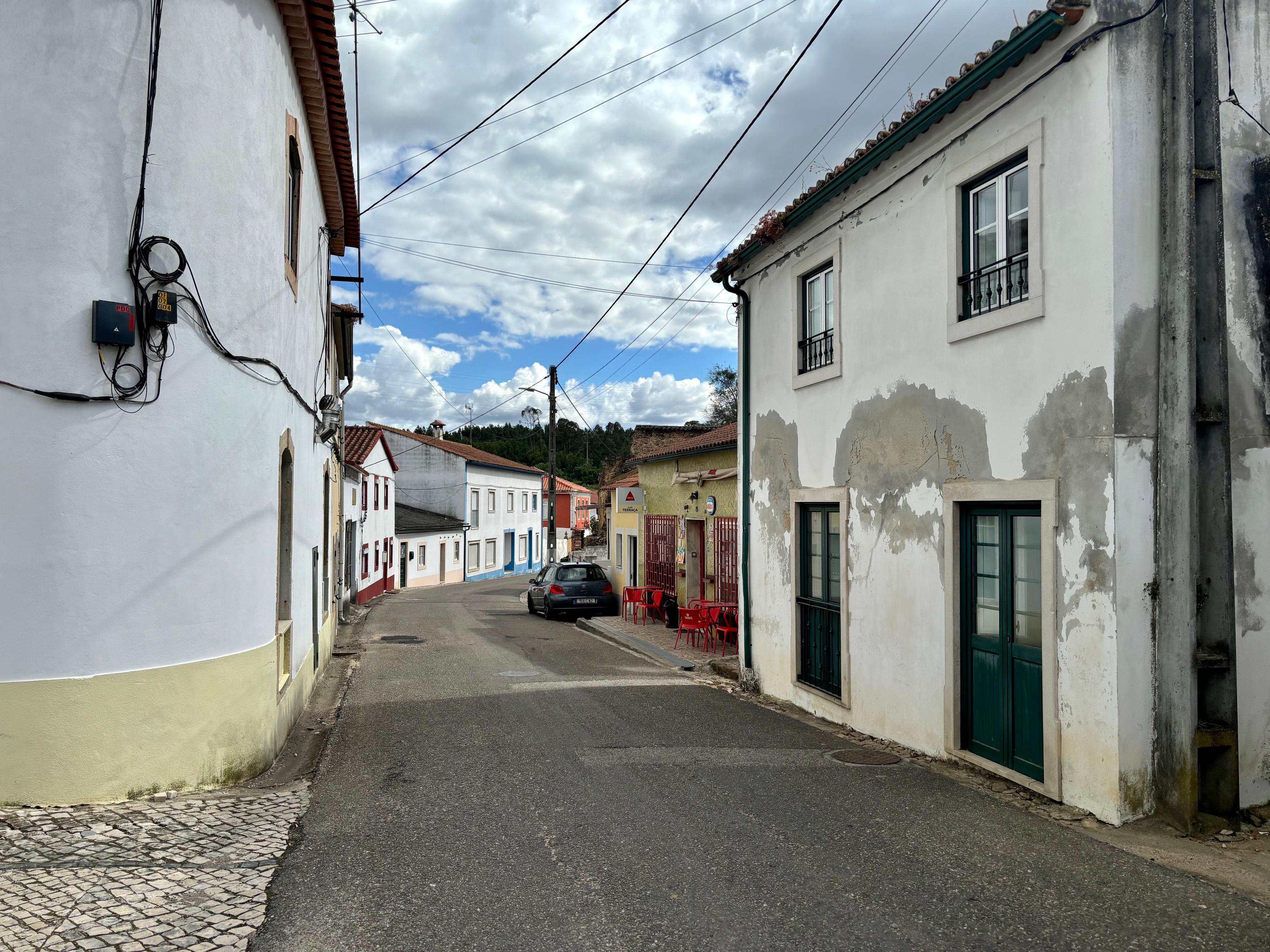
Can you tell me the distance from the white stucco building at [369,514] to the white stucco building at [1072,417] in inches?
711

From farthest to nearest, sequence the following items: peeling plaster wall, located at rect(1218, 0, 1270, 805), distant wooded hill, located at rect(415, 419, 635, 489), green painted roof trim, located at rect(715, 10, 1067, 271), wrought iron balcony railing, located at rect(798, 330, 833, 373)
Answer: distant wooded hill, located at rect(415, 419, 635, 489), wrought iron balcony railing, located at rect(798, 330, 833, 373), green painted roof trim, located at rect(715, 10, 1067, 271), peeling plaster wall, located at rect(1218, 0, 1270, 805)

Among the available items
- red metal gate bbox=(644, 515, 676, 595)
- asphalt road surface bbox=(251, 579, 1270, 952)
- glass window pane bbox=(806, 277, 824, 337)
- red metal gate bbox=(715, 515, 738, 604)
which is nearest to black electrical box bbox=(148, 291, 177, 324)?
asphalt road surface bbox=(251, 579, 1270, 952)

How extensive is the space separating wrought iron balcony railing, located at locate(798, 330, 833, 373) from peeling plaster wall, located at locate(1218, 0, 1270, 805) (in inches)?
148

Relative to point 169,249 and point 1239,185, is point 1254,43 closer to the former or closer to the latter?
point 1239,185

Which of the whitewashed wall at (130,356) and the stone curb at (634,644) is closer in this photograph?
the whitewashed wall at (130,356)

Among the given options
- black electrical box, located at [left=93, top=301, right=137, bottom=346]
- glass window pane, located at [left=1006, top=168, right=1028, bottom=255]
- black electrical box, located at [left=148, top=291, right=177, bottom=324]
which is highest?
glass window pane, located at [left=1006, top=168, right=1028, bottom=255]

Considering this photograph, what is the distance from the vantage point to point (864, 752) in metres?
7.48

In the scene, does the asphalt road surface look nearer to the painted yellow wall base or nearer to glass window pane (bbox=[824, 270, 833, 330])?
the painted yellow wall base

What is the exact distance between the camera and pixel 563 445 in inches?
3625

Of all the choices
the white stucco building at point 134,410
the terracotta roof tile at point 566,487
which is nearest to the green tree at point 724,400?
the terracotta roof tile at point 566,487

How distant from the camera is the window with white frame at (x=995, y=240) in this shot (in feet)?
20.5

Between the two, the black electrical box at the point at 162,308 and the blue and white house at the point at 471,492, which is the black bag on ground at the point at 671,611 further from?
the blue and white house at the point at 471,492

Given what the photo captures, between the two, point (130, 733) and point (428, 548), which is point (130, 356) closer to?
point (130, 733)

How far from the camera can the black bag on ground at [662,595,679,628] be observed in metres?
17.8
